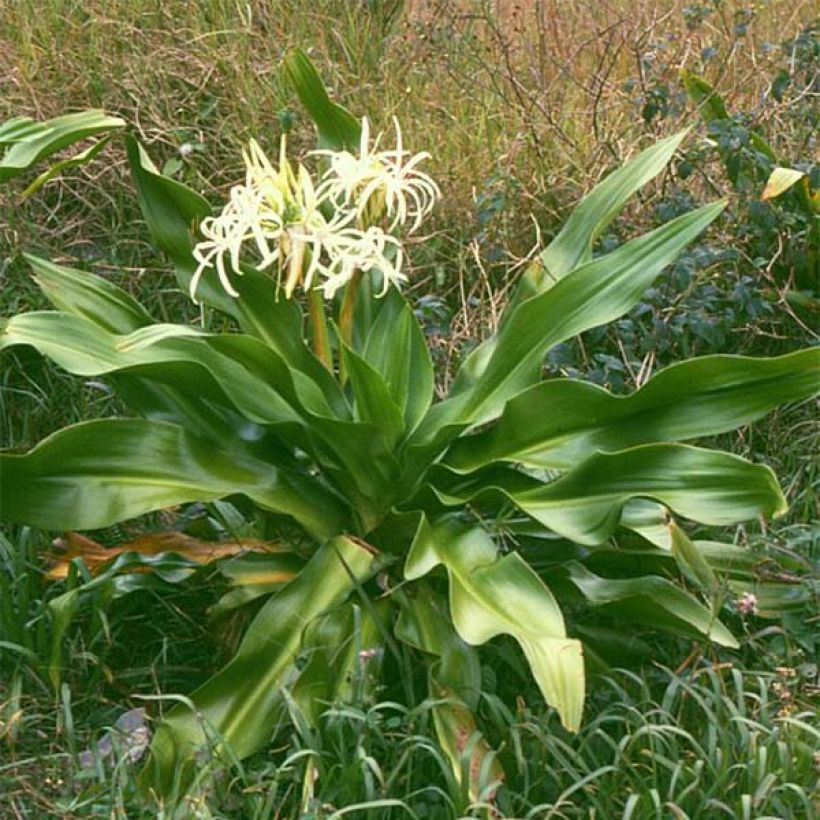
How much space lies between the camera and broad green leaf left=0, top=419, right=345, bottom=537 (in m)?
3.22

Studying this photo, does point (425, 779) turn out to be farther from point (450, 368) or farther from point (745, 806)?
point (450, 368)

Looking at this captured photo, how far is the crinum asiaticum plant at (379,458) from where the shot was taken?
309cm

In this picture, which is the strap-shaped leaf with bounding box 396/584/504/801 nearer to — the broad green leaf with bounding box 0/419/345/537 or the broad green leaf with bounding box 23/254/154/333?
the broad green leaf with bounding box 0/419/345/537

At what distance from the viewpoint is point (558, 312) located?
350 cm

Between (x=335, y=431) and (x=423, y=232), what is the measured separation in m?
1.85

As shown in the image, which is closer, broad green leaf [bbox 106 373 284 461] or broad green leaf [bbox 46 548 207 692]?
broad green leaf [bbox 46 548 207 692]

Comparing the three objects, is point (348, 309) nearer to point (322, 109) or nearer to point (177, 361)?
point (177, 361)

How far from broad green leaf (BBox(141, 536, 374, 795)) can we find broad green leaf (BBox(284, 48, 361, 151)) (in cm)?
113

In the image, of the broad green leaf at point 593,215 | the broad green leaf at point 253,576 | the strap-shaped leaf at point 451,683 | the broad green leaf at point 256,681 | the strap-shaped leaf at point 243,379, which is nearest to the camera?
the strap-shaped leaf at point 451,683

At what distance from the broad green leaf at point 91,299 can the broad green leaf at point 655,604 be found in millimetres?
1210

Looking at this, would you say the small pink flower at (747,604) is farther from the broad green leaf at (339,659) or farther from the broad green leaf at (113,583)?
the broad green leaf at (113,583)

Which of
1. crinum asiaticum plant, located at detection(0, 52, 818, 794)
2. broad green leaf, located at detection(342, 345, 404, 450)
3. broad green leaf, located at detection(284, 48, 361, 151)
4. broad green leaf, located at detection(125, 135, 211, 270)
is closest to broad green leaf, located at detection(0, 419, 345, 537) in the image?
crinum asiaticum plant, located at detection(0, 52, 818, 794)

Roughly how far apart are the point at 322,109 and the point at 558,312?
2.84 feet

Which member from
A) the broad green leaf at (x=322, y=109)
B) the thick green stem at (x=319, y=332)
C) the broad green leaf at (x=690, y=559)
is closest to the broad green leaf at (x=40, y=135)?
the broad green leaf at (x=322, y=109)
